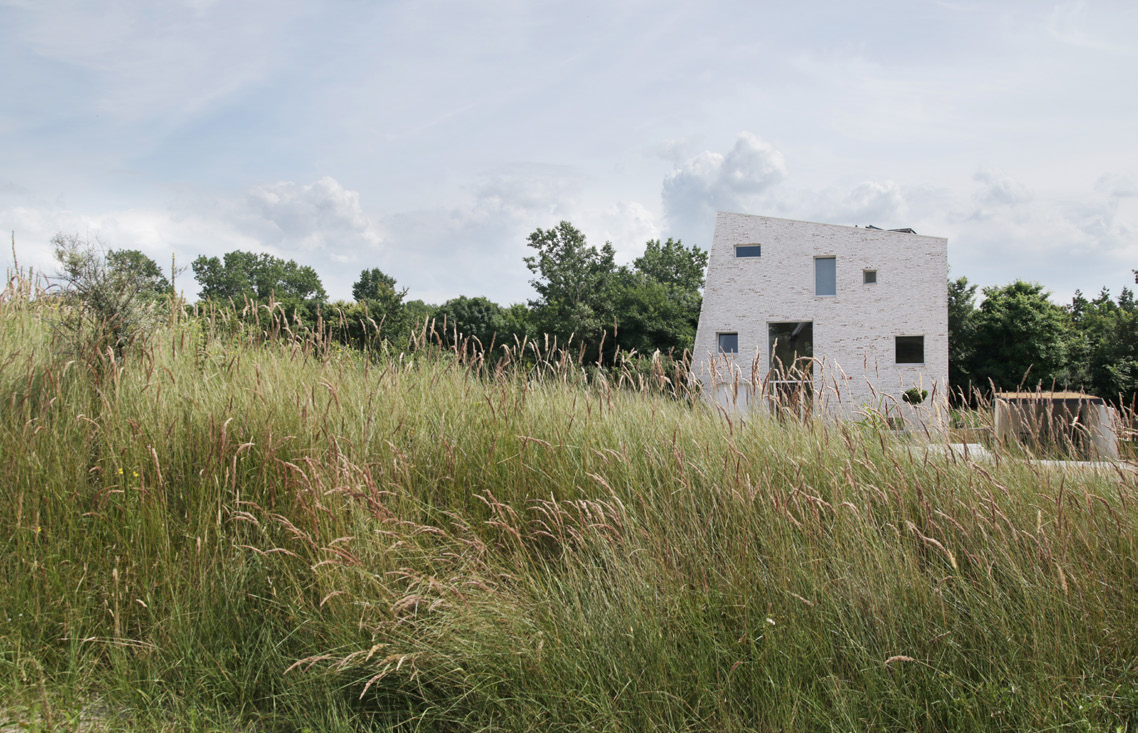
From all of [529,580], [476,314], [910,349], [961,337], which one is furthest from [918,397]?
[476,314]

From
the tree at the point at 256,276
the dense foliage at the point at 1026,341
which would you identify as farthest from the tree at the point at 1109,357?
the tree at the point at 256,276

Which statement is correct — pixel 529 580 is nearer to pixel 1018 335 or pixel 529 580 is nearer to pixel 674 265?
pixel 1018 335

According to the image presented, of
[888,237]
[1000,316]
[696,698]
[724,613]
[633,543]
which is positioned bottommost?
[696,698]

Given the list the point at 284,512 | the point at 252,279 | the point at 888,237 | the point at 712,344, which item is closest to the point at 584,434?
the point at 284,512

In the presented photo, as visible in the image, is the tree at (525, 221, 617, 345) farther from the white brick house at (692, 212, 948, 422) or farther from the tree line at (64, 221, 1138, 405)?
the white brick house at (692, 212, 948, 422)

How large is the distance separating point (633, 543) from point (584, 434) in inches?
41.0

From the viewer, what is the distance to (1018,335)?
3469 centimetres

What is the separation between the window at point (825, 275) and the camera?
2939cm

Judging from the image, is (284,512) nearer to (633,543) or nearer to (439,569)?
(439,569)

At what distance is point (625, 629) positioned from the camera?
2.54 meters

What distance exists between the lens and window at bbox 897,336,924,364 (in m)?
28.2

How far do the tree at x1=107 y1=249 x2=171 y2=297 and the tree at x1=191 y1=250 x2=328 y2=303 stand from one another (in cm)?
6839

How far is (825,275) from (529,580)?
97.6ft

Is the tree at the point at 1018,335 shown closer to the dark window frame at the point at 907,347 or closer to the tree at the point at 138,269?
the dark window frame at the point at 907,347
